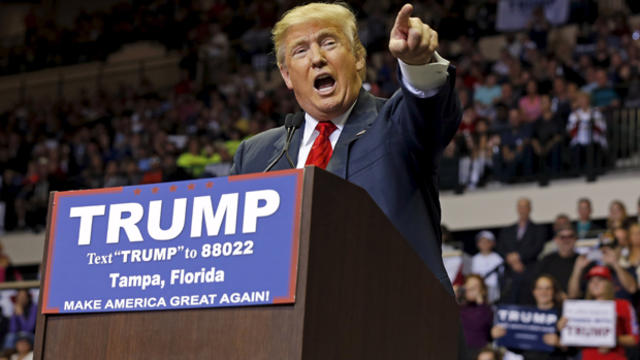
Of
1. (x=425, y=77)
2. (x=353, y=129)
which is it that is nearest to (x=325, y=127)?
(x=353, y=129)

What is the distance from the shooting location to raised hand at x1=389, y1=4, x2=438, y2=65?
236 centimetres

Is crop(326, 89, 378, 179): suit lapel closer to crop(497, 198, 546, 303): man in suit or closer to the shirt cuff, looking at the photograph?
the shirt cuff

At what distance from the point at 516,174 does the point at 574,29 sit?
13.7ft

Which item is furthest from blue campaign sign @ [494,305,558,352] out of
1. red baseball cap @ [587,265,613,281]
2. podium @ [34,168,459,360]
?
podium @ [34,168,459,360]

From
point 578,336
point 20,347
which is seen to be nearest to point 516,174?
point 578,336

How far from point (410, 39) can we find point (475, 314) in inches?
234

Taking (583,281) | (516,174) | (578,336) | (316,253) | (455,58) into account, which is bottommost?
(316,253)

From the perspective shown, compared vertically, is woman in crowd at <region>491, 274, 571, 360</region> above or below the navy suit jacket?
above

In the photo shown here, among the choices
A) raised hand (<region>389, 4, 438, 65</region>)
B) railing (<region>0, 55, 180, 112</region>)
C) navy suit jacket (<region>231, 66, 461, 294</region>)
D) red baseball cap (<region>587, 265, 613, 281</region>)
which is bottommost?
navy suit jacket (<region>231, 66, 461, 294</region>)

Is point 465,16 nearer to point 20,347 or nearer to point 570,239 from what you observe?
point 570,239

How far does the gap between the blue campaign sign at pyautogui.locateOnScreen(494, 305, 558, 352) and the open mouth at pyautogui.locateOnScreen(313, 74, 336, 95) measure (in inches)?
200

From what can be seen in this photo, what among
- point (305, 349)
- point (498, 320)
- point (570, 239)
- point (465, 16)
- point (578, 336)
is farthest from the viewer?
point (465, 16)

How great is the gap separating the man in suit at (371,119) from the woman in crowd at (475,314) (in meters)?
5.21

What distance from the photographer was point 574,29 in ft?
50.3
